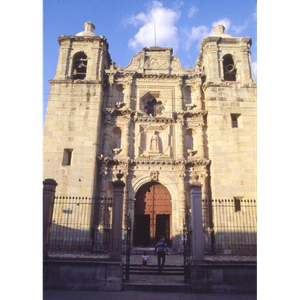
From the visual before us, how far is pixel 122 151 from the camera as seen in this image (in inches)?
605

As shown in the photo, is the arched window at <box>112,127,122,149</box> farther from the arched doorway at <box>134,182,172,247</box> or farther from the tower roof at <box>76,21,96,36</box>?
the tower roof at <box>76,21,96,36</box>

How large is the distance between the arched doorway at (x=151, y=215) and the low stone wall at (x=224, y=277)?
6691mm

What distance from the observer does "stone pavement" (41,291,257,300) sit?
259 inches

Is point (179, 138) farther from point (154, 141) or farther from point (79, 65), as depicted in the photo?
point (79, 65)

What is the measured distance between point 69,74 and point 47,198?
10.3 metres

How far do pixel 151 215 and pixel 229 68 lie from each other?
1096cm

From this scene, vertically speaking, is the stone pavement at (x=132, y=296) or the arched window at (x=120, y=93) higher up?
the arched window at (x=120, y=93)

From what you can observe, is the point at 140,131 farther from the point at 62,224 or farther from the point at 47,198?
the point at 47,198

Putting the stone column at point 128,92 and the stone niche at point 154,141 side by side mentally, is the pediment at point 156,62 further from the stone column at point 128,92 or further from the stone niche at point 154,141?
the stone niche at point 154,141

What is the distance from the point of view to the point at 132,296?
22.1 feet

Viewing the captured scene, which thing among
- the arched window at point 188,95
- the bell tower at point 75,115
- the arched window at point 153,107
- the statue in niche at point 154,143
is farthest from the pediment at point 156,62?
the statue in niche at point 154,143

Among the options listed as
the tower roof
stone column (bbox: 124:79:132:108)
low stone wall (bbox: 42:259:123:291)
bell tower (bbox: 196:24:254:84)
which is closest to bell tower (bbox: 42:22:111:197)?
the tower roof

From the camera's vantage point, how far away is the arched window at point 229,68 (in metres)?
16.8
